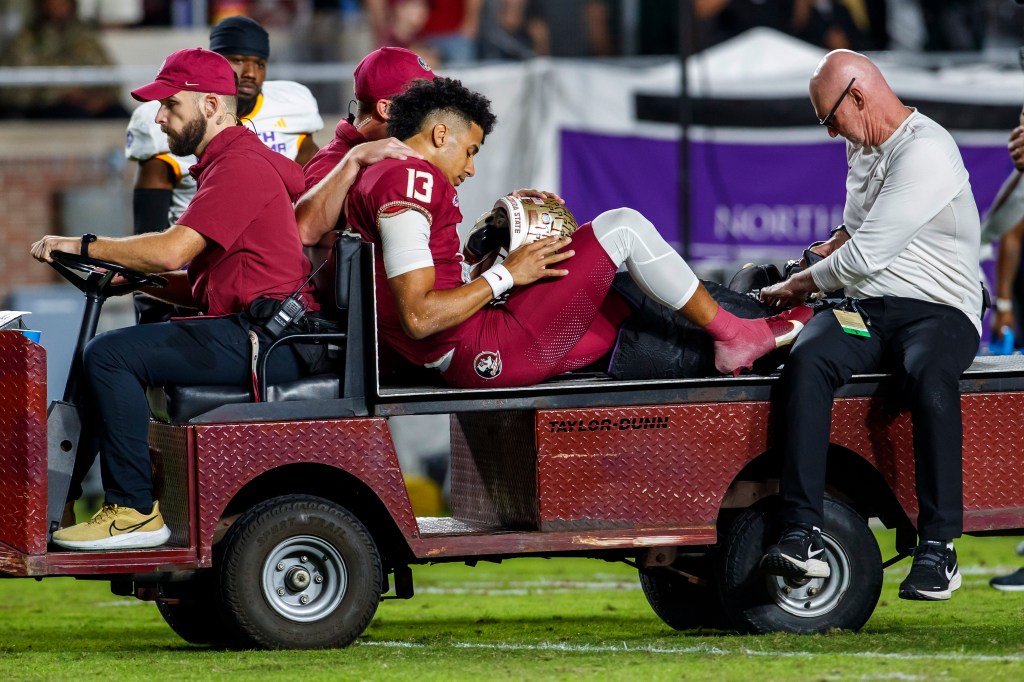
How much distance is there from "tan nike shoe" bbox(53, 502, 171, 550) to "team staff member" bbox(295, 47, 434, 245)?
1133 millimetres

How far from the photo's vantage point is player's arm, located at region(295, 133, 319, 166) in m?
7.32

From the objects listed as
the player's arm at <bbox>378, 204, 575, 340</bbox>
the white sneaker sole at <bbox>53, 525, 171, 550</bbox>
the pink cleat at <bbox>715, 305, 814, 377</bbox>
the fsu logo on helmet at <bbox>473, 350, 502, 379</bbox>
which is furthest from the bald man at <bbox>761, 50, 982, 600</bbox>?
the white sneaker sole at <bbox>53, 525, 171, 550</bbox>

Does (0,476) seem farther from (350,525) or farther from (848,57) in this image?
(848,57)

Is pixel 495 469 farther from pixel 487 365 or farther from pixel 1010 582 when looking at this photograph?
pixel 1010 582

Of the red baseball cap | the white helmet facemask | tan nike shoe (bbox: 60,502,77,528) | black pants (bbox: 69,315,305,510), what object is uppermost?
the red baseball cap

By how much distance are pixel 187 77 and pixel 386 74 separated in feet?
2.59

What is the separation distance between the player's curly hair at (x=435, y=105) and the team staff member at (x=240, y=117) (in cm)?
146

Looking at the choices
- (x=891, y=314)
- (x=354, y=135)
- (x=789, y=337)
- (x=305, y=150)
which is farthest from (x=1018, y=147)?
(x=305, y=150)

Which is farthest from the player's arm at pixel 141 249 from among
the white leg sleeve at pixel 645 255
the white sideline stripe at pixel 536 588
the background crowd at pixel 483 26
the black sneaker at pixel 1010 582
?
the background crowd at pixel 483 26

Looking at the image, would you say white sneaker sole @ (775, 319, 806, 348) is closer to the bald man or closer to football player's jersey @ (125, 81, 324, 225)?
the bald man

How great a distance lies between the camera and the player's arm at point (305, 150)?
7324 millimetres

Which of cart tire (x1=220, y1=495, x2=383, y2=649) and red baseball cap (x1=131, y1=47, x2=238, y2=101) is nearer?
cart tire (x1=220, y1=495, x2=383, y2=649)

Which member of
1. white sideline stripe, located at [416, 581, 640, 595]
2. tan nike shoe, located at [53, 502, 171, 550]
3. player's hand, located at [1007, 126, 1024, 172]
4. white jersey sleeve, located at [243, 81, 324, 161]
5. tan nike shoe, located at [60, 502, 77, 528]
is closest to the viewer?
tan nike shoe, located at [53, 502, 171, 550]

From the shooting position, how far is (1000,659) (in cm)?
500
